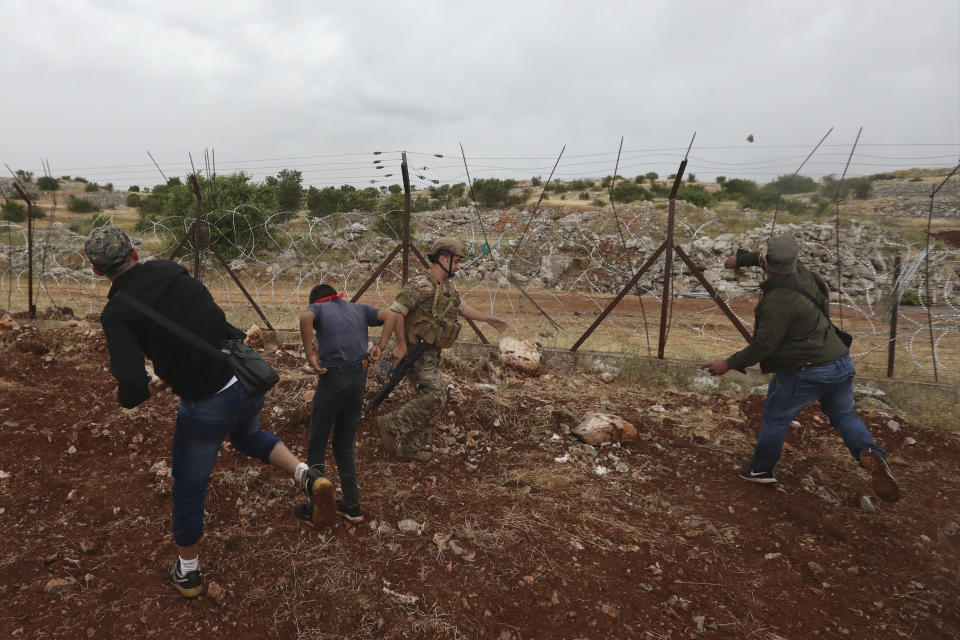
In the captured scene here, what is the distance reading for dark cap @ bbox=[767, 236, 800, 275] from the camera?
129 inches

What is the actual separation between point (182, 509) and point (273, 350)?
4.10 metres

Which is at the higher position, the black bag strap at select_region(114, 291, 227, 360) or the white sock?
the black bag strap at select_region(114, 291, 227, 360)

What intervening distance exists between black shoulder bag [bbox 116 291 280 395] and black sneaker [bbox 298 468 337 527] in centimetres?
46

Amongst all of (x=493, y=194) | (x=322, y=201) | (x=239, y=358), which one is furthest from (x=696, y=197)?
(x=239, y=358)

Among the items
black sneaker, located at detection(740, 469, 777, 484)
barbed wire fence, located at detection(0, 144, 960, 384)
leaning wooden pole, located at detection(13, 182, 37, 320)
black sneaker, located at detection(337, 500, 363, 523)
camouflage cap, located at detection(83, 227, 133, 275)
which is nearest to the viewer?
camouflage cap, located at detection(83, 227, 133, 275)

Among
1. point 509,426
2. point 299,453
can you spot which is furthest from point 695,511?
point 299,453

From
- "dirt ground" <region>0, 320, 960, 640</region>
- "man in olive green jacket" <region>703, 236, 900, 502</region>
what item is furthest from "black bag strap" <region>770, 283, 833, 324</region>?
"dirt ground" <region>0, 320, 960, 640</region>

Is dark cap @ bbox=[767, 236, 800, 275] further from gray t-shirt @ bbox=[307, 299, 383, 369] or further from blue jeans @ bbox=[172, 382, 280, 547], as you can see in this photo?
blue jeans @ bbox=[172, 382, 280, 547]

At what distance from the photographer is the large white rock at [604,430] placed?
169 inches

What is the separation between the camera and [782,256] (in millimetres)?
3287

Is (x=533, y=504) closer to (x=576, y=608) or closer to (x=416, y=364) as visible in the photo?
(x=576, y=608)

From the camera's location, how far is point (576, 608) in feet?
8.13

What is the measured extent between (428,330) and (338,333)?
37.3 inches

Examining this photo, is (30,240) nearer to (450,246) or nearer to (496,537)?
(450,246)
